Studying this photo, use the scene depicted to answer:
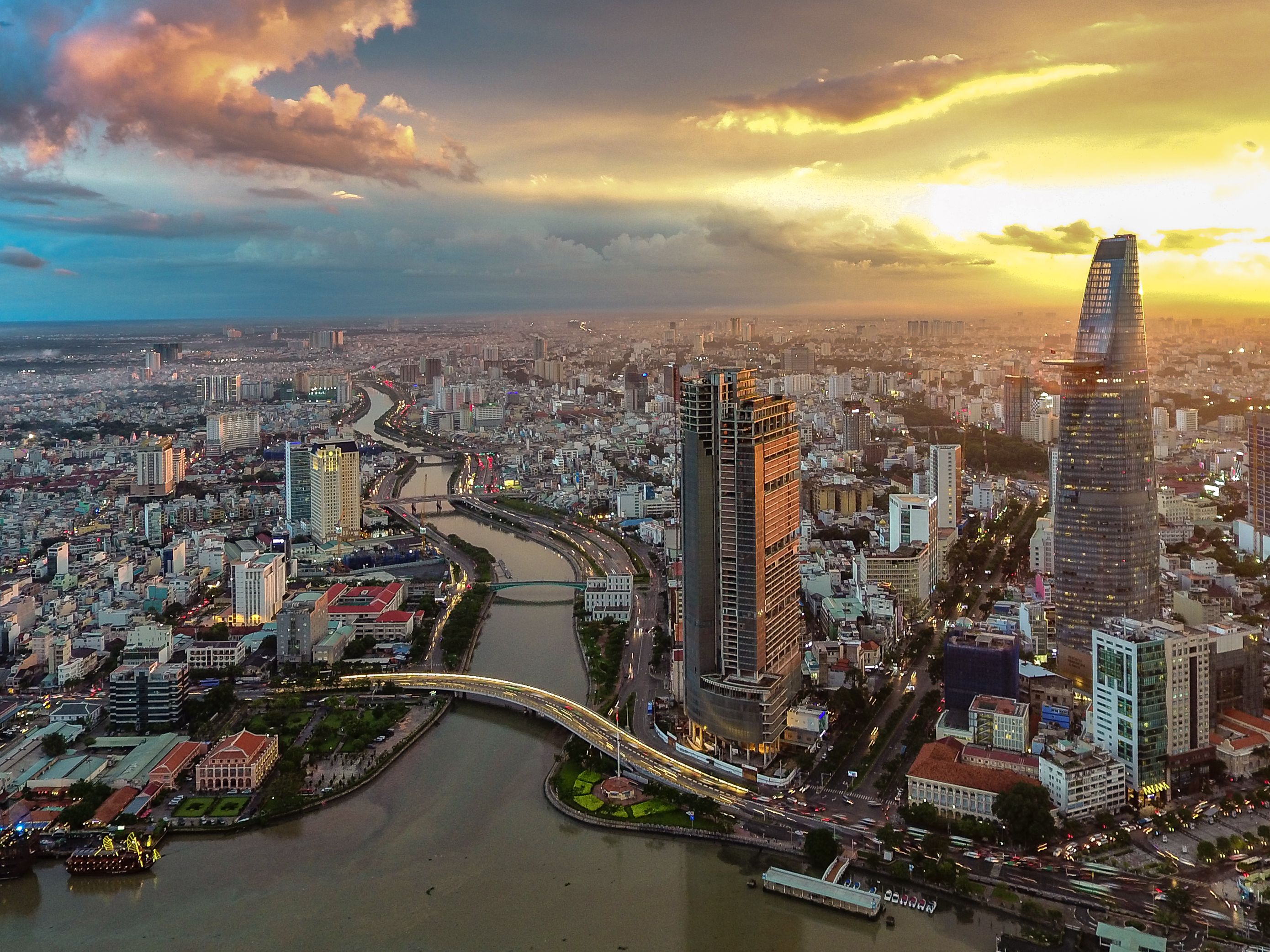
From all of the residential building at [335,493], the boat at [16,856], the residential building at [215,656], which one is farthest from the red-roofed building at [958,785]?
the residential building at [335,493]

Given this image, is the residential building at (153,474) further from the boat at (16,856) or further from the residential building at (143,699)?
the boat at (16,856)

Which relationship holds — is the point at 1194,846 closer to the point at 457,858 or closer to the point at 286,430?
the point at 457,858

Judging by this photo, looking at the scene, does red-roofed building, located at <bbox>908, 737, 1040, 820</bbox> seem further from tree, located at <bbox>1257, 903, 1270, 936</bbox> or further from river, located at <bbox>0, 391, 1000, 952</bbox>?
tree, located at <bbox>1257, 903, 1270, 936</bbox>

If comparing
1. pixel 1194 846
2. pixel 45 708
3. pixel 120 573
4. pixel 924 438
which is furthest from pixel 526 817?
pixel 924 438

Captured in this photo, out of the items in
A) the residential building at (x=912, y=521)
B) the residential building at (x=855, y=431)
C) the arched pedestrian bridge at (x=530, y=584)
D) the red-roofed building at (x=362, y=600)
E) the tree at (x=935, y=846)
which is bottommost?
the tree at (x=935, y=846)

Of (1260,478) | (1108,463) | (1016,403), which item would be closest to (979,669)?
(1108,463)

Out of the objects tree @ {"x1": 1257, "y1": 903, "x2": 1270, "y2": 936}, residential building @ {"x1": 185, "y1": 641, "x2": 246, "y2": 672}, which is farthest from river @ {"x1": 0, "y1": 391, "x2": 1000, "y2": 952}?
residential building @ {"x1": 185, "y1": 641, "x2": 246, "y2": 672}

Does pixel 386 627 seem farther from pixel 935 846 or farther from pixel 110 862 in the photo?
pixel 935 846
